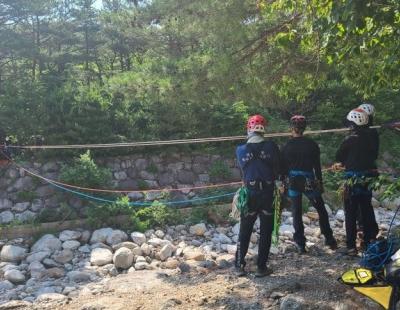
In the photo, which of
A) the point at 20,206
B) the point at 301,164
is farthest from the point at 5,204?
the point at 301,164

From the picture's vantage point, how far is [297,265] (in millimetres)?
5816

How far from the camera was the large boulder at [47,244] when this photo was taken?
8.78 metres

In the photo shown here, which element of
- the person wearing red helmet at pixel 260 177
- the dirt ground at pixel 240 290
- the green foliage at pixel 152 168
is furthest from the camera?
the green foliage at pixel 152 168

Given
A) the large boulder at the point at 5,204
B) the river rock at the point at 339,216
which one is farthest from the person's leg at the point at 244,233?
the large boulder at the point at 5,204

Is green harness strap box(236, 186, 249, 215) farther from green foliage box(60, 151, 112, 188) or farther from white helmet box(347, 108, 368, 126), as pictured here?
green foliage box(60, 151, 112, 188)

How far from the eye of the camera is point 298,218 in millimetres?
6082

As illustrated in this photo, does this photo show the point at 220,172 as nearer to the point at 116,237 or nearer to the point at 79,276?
the point at 116,237

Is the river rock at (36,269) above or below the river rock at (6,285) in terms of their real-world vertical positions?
above

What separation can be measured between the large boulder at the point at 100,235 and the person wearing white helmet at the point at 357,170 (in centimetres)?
490

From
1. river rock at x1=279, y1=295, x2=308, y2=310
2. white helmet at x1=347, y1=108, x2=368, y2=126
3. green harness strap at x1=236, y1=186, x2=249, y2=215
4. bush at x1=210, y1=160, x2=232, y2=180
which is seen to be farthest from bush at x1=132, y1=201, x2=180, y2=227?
river rock at x1=279, y1=295, x2=308, y2=310

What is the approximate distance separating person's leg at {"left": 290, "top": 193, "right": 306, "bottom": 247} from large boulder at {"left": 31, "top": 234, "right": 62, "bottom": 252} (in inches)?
187

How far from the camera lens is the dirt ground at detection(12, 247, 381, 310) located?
452 cm

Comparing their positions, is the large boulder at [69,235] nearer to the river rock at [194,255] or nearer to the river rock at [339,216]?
the river rock at [194,255]

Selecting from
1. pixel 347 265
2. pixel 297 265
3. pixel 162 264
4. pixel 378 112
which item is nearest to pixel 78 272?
pixel 162 264
